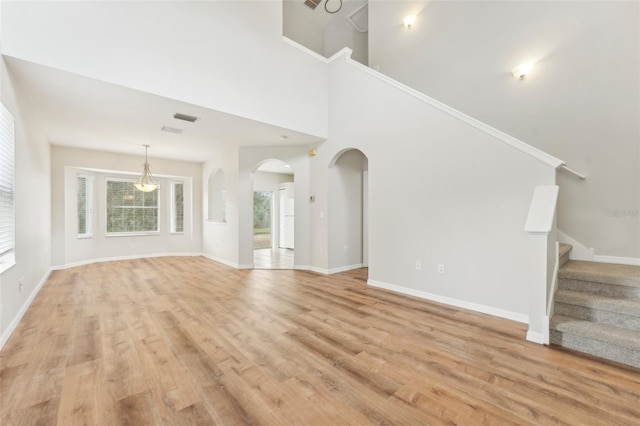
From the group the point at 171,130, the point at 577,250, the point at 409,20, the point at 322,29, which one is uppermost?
the point at 322,29

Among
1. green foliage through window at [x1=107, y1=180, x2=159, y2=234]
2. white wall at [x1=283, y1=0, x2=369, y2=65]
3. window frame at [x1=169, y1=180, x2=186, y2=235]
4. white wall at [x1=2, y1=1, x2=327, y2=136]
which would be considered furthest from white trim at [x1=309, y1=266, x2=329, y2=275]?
white wall at [x1=283, y1=0, x2=369, y2=65]

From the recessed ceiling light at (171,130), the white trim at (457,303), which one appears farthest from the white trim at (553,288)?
the recessed ceiling light at (171,130)

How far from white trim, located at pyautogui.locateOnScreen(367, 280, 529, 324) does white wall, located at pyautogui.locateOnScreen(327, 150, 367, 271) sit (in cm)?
112

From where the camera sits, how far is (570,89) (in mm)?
3488

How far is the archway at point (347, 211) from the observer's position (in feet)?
16.9

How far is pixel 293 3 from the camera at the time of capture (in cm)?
586

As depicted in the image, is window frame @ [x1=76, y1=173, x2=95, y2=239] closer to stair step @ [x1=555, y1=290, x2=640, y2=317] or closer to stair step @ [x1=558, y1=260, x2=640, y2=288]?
stair step @ [x1=555, y1=290, x2=640, y2=317]

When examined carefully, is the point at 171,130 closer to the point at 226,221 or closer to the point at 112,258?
the point at 226,221

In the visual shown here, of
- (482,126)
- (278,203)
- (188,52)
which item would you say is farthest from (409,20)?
(278,203)

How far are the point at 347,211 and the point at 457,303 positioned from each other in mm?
2645

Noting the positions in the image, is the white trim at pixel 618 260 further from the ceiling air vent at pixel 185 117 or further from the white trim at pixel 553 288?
the ceiling air vent at pixel 185 117

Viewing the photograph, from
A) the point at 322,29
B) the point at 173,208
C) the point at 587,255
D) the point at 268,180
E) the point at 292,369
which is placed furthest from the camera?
the point at 268,180

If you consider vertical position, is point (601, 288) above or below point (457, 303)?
above

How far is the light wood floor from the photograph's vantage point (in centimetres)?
156
